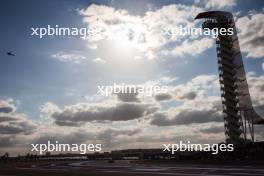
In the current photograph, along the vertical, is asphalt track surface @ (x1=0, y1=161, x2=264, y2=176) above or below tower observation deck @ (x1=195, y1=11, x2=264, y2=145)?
below

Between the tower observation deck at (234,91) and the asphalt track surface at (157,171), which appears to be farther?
the tower observation deck at (234,91)

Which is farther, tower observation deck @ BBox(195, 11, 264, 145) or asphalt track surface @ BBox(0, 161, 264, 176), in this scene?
tower observation deck @ BBox(195, 11, 264, 145)

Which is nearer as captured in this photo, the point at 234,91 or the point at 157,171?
the point at 157,171

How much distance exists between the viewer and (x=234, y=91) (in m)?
92.4

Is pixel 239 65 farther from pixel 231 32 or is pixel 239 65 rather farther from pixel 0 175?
pixel 0 175

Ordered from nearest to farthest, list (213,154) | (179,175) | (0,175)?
(179,175) < (0,175) < (213,154)

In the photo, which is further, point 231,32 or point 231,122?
point 231,32

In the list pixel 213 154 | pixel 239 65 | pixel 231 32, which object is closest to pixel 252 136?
pixel 213 154

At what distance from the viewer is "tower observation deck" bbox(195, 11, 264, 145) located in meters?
89.0

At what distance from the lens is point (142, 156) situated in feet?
389

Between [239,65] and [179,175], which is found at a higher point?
[239,65]

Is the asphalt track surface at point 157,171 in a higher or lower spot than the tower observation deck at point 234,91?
lower

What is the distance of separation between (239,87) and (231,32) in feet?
56.2

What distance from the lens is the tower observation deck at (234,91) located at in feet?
292
